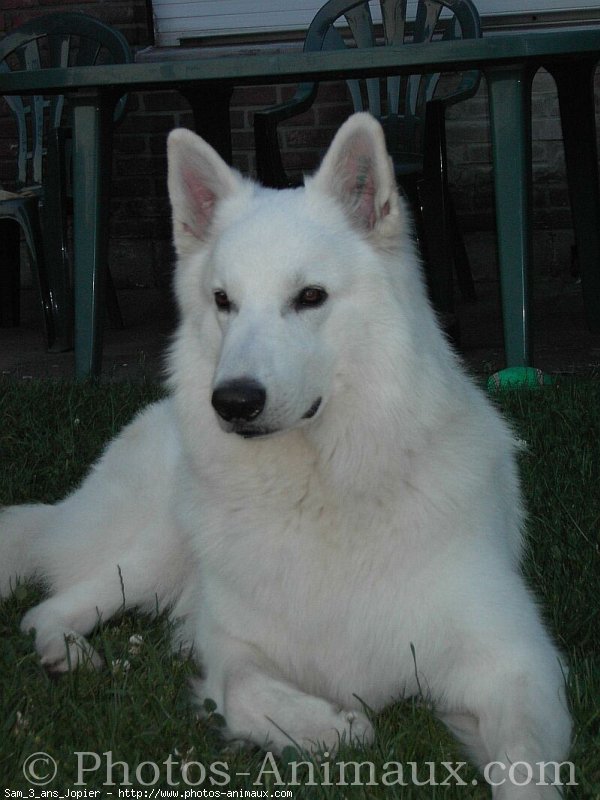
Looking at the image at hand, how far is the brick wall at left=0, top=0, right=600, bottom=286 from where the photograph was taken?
7.30 m

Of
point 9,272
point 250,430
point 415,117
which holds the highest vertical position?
point 250,430

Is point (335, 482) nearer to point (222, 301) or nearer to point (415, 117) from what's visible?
point (222, 301)

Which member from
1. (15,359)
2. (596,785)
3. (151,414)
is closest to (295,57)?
(151,414)

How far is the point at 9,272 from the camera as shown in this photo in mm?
6578

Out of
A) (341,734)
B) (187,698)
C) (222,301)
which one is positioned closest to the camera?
(341,734)

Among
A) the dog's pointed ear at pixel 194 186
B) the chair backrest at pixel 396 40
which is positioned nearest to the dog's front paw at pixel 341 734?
the dog's pointed ear at pixel 194 186

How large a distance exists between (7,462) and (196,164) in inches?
72.2

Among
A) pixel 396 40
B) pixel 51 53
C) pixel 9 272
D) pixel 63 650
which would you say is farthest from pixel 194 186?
pixel 51 53

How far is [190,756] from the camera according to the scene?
6.75 ft

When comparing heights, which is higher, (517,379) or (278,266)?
(278,266)

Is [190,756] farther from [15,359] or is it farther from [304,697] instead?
[15,359]

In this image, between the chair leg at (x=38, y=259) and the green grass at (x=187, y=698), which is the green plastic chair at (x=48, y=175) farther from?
the green grass at (x=187, y=698)

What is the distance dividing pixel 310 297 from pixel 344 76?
2.52 m

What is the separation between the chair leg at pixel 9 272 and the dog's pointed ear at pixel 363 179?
4.36 m
